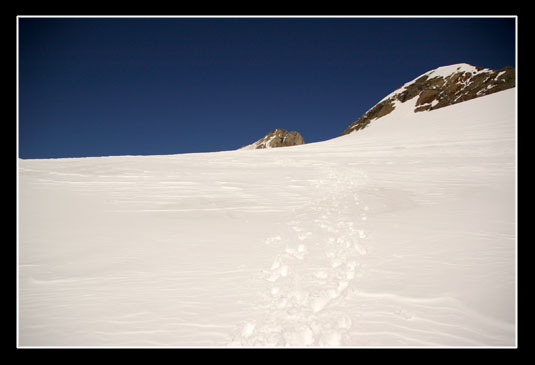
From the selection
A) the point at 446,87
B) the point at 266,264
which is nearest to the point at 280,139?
the point at 446,87

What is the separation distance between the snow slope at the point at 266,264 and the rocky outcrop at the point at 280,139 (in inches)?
4510

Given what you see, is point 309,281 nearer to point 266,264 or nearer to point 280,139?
point 266,264

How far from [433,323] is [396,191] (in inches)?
233

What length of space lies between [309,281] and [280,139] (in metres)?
124

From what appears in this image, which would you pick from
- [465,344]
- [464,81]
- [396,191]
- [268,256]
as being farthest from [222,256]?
[464,81]

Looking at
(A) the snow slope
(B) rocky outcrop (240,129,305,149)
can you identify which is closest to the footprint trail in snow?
(A) the snow slope

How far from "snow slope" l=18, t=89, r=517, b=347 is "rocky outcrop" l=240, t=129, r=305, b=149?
4510 inches

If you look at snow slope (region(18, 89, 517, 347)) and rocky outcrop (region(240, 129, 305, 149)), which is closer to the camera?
snow slope (region(18, 89, 517, 347))

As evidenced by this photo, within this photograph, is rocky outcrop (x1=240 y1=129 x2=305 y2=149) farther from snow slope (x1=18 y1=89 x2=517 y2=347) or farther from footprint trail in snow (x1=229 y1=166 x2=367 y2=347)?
footprint trail in snow (x1=229 y1=166 x2=367 y2=347)

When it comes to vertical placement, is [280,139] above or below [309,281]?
above

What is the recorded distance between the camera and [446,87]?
66.2 metres

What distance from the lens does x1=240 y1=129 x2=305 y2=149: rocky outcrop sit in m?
123

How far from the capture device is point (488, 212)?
622cm
